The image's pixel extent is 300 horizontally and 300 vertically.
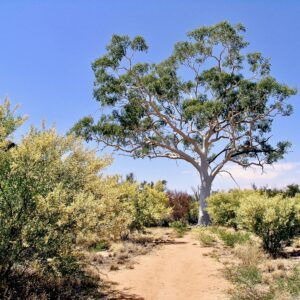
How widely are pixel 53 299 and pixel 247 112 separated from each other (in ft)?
77.1

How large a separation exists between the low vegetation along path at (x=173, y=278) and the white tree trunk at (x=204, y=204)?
43.3 feet

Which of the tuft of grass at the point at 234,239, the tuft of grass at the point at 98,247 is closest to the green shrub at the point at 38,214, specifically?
the tuft of grass at the point at 98,247

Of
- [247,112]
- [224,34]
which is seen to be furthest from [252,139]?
[224,34]

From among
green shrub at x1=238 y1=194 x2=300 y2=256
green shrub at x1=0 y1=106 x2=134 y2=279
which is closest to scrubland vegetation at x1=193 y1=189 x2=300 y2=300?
green shrub at x1=238 y1=194 x2=300 y2=256

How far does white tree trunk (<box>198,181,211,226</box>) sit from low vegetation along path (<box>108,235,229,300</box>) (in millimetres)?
13195

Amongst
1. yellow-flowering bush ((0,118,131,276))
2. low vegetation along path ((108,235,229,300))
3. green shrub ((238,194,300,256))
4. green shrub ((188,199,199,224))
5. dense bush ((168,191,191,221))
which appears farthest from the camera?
green shrub ((188,199,199,224))

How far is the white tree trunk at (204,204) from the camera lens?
95.3 ft

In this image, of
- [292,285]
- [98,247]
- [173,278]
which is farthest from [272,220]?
[98,247]

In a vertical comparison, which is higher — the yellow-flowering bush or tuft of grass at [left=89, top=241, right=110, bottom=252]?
the yellow-flowering bush

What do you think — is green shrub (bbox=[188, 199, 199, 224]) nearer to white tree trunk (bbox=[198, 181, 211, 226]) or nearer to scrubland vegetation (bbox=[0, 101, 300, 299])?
white tree trunk (bbox=[198, 181, 211, 226])

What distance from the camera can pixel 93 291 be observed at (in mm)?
9633

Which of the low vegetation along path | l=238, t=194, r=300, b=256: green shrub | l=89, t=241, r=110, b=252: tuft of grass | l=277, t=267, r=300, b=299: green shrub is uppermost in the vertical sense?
l=238, t=194, r=300, b=256: green shrub

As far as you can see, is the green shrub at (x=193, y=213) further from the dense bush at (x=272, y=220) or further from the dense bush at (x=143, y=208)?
the dense bush at (x=272, y=220)

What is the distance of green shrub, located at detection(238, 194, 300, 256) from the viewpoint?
12844 millimetres
